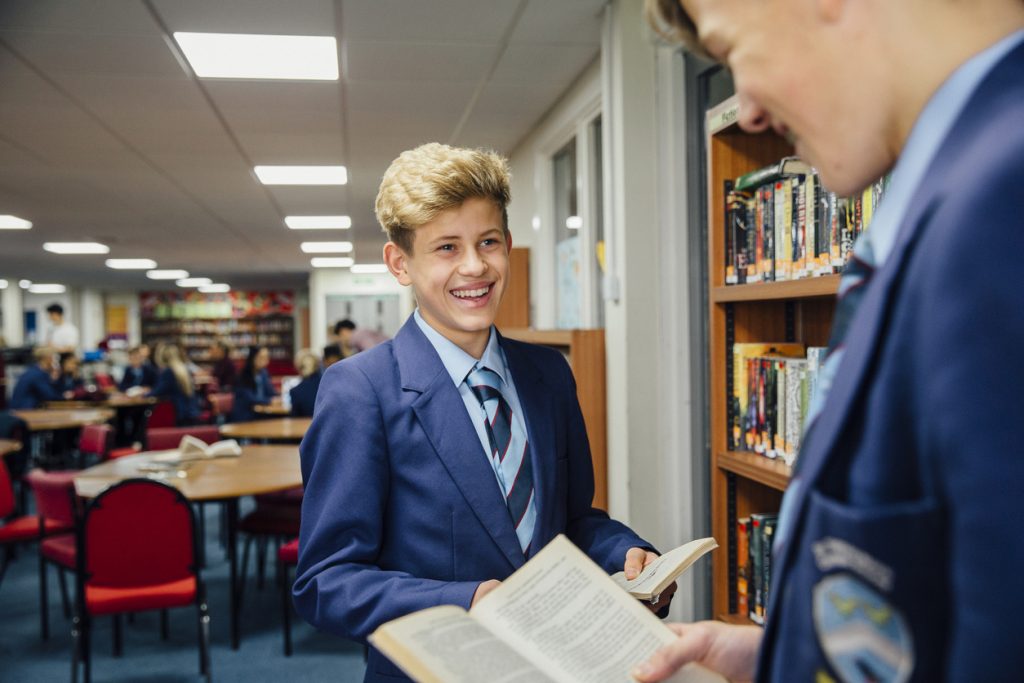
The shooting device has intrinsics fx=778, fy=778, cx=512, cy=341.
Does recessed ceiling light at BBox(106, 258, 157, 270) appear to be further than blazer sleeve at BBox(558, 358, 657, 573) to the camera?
Yes

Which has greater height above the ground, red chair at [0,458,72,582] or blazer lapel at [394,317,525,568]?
blazer lapel at [394,317,525,568]

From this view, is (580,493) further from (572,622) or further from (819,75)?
(819,75)

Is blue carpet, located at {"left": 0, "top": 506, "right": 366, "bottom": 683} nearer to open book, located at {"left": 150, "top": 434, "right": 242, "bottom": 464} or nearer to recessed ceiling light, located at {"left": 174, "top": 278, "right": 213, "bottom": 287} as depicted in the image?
open book, located at {"left": 150, "top": 434, "right": 242, "bottom": 464}

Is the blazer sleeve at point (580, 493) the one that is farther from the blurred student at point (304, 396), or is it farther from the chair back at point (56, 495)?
the blurred student at point (304, 396)

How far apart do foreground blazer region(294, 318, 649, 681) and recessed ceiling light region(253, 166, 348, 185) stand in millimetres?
4920

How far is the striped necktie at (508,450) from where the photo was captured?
1316 mm

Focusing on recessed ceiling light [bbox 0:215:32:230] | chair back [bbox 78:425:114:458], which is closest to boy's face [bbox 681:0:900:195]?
chair back [bbox 78:425:114:458]

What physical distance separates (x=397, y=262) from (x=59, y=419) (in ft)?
22.2

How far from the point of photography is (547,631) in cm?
88

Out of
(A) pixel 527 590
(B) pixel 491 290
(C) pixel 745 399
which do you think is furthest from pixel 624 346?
(A) pixel 527 590

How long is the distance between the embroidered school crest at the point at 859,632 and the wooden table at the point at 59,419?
725cm

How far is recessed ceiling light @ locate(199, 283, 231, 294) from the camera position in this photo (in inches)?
718

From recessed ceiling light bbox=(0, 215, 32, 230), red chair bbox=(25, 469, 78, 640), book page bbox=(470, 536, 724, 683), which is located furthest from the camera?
recessed ceiling light bbox=(0, 215, 32, 230)

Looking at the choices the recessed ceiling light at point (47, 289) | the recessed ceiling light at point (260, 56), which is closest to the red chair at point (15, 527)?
the recessed ceiling light at point (260, 56)
